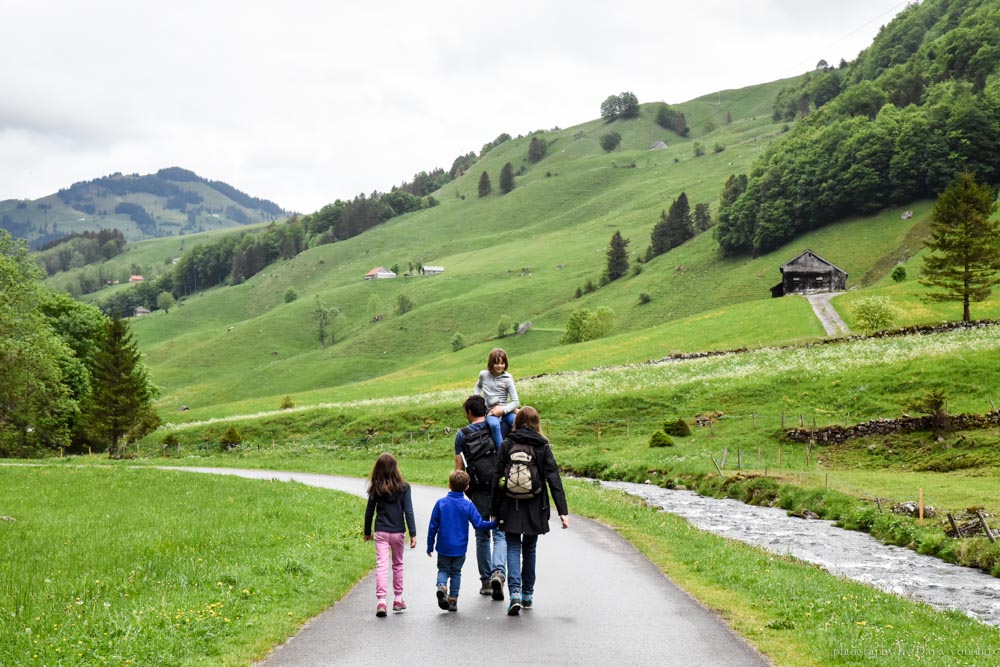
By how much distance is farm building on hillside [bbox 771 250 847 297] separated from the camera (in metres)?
107

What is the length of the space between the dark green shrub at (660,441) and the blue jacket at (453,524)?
32843 mm

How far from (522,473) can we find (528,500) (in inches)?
16.5

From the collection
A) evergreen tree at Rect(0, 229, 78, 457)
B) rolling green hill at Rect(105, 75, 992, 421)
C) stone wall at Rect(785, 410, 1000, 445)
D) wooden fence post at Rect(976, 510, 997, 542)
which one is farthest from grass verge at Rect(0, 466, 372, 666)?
rolling green hill at Rect(105, 75, 992, 421)

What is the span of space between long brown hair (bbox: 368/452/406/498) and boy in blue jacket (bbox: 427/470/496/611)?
2.36ft

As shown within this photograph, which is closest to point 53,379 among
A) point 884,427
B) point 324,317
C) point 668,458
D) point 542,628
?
point 668,458

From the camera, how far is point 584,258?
193 m

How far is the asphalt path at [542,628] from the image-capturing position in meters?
9.16

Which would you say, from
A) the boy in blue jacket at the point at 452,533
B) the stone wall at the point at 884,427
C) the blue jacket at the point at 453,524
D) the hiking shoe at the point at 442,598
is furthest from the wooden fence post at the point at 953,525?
the stone wall at the point at 884,427

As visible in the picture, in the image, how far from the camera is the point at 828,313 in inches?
3386

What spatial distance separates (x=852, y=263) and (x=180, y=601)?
11901cm

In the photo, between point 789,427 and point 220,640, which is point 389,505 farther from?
point 789,427

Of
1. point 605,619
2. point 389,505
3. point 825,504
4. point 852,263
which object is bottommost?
point 825,504

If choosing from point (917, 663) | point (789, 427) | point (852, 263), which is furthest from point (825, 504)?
point (852, 263)

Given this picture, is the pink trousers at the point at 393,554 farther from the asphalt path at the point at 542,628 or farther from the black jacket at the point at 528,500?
the black jacket at the point at 528,500
